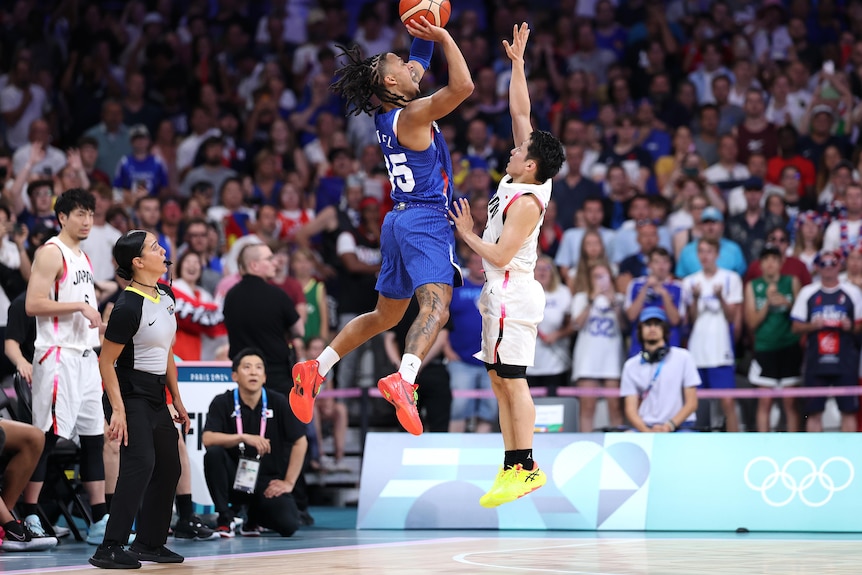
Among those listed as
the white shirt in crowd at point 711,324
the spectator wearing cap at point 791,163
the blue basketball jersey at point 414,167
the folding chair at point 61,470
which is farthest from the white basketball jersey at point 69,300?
the spectator wearing cap at point 791,163

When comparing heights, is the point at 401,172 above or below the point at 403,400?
above

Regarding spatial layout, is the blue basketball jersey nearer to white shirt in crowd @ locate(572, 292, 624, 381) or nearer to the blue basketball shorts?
the blue basketball shorts

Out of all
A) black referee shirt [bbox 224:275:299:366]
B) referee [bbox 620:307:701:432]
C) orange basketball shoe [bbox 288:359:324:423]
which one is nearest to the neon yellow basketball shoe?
orange basketball shoe [bbox 288:359:324:423]

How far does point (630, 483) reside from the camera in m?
10.5

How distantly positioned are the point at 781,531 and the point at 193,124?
→ 389 inches

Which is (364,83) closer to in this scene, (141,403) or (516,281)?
(516,281)

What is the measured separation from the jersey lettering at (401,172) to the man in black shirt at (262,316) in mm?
3271

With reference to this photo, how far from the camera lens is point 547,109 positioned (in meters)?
17.2

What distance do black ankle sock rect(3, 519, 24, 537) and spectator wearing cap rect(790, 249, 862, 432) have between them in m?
7.61

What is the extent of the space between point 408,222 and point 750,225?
286 inches

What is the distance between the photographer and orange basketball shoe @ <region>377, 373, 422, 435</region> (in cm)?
734

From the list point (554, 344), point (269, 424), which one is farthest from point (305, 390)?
point (554, 344)

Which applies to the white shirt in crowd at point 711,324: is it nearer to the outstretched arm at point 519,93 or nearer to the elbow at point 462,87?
the outstretched arm at point 519,93

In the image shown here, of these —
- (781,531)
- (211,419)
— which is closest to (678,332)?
(781,531)
